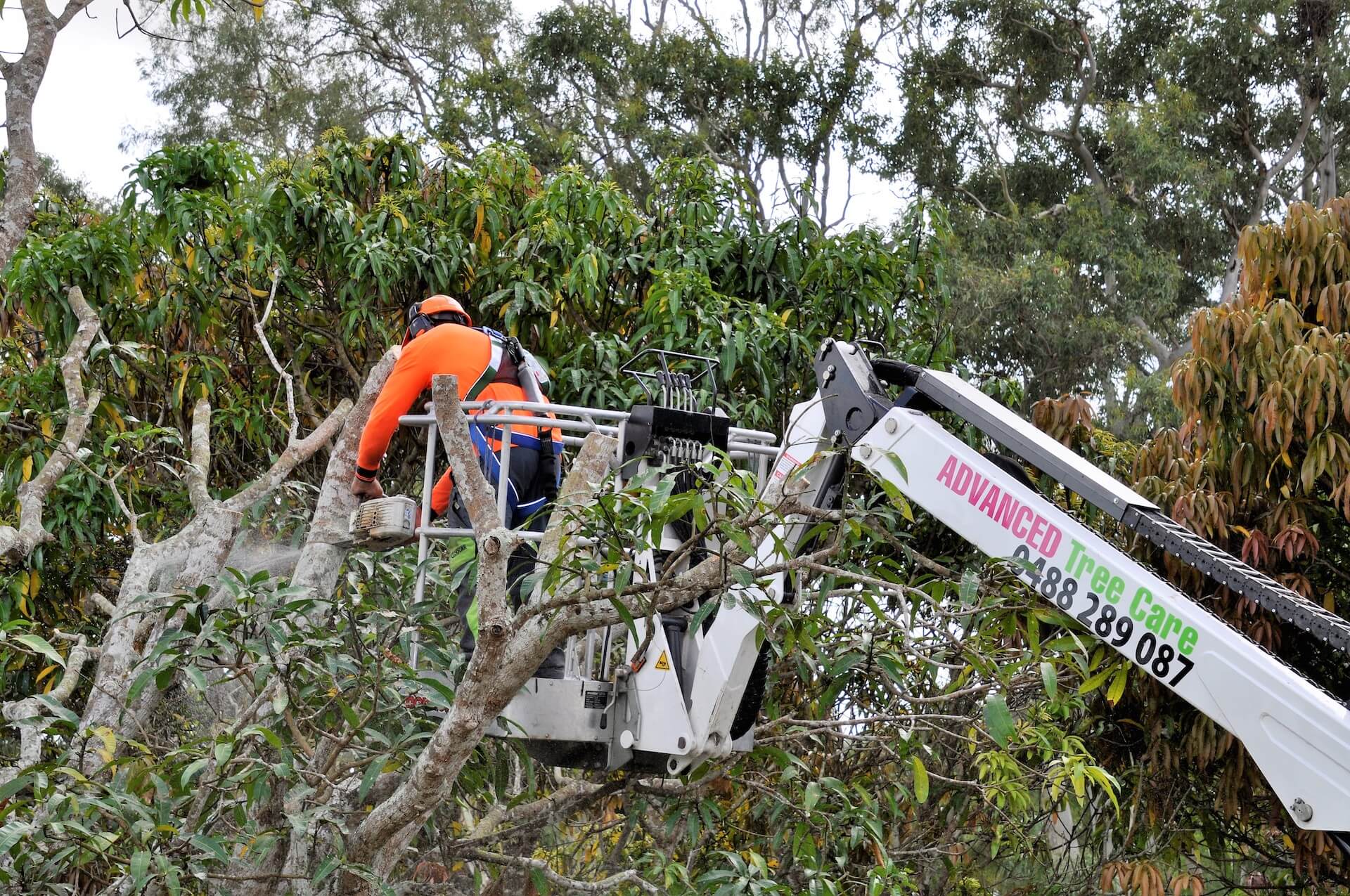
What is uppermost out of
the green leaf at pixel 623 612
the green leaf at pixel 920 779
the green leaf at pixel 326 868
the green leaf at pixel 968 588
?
the green leaf at pixel 968 588

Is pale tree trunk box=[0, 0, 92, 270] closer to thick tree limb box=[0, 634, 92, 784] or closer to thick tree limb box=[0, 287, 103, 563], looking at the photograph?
thick tree limb box=[0, 287, 103, 563]

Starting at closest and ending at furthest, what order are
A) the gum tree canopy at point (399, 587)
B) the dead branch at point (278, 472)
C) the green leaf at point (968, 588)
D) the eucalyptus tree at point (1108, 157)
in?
the green leaf at point (968, 588) → the gum tree canopy at point (399, 587) → the dead branch at point (278, 472) → the eucalyptus tree at point (1108, 157)

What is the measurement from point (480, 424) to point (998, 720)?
2.24 metres

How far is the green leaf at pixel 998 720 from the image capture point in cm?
294

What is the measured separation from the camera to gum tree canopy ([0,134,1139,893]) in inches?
140

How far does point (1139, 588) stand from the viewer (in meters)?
3.92

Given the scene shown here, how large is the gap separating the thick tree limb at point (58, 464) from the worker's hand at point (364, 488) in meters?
1.25

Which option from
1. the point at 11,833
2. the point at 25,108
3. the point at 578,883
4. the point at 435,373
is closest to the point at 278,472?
the point at 435,373

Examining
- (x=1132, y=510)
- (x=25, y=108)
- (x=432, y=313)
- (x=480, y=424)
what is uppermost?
(x=25, y=108)

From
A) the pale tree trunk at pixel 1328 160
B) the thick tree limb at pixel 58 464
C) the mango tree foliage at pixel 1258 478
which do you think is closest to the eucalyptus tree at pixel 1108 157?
the pale tree trunk at pixel 1328 160

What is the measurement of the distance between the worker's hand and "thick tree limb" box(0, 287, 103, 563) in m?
1.25

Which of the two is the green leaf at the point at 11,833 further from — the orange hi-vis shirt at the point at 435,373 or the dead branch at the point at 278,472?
the dead branch at the point at 278,472

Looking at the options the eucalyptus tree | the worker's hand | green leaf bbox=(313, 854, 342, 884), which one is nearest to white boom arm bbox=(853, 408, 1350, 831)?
green leaf bbox=(313, 854, 342, 884)

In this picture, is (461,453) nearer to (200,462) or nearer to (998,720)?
(998,720)
